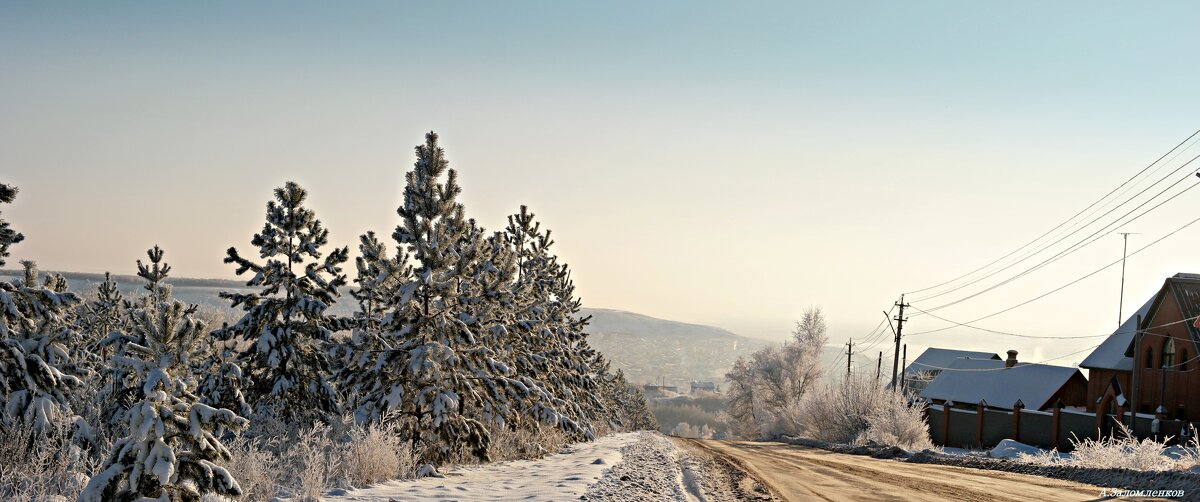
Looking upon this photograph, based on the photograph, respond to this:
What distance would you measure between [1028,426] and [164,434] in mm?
44684

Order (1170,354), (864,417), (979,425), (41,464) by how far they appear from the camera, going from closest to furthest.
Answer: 1. (41,464)
2. (1170,354)
3. (864,417)
4. (979,425)

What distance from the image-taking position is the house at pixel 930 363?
7194cm

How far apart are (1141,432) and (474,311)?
33951mm

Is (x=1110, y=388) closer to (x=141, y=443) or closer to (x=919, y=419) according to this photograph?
(x=919, y=419)

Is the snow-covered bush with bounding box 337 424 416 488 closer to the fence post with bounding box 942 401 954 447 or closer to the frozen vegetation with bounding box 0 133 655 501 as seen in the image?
the frozen vegetation with bounding box 0 133 655 501

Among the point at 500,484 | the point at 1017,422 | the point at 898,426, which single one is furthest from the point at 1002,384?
the point at 500,484

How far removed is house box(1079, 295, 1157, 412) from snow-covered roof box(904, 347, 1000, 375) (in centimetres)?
2119

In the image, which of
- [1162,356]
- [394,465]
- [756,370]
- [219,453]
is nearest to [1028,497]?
[394,465]

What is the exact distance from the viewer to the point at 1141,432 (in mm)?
37719

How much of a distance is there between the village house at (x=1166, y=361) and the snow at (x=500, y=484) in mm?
33919

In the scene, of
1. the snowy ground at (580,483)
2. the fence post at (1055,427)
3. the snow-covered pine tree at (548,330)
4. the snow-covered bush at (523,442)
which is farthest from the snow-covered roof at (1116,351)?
the snowy ground at (580,483)

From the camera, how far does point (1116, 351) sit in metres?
47.9

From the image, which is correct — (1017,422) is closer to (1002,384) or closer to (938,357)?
(1002,384)

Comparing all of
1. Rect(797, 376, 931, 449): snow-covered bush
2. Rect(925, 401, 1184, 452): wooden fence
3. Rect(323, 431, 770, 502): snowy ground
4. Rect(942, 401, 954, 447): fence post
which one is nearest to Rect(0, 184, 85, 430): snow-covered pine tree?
Rect(323, 431, 770, 502): snowy ground
